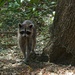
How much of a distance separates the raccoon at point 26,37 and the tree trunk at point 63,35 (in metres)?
0.99

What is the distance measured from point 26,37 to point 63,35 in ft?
4.87

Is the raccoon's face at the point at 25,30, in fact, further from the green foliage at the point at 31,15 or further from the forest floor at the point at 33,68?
the green foliage at the point at 31,15

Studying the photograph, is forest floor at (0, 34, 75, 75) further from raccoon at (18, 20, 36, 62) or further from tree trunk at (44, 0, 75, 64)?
raccoon at (18, 20, 36, 62)

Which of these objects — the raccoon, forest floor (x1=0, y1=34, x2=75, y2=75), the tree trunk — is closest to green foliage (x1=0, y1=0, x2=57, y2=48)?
the raccoon

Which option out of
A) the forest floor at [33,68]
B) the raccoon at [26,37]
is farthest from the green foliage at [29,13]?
the forest floor at [33,68]

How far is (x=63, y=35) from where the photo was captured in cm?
575

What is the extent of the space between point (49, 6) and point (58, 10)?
4.87 metres

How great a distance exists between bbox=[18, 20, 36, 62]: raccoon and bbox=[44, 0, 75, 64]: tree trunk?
3.24ft

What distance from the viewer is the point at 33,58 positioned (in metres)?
6.59

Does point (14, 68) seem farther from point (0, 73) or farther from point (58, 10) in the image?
point (58, 10)

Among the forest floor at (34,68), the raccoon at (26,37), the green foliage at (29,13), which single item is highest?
the green foliage at (29,13)

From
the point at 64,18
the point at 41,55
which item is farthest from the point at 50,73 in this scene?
the point at 64,18

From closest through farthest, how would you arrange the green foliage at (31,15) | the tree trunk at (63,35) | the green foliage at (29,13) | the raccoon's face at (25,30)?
the tree trunk at (63,35) → the raccoon's face at (25,30) → the green foliage at (31,15) → the green foliage at (29,13)

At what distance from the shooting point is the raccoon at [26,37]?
686 centimetres
